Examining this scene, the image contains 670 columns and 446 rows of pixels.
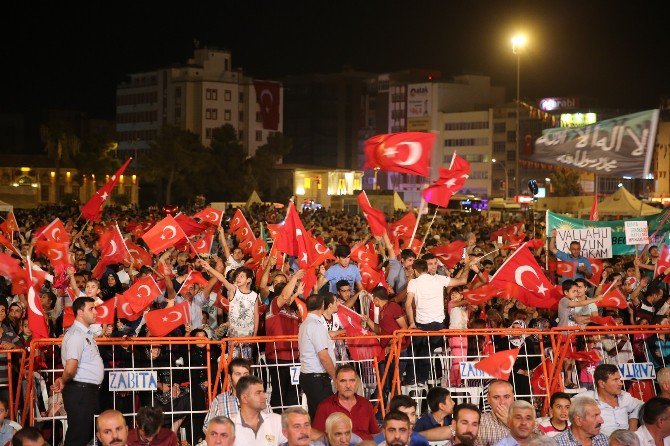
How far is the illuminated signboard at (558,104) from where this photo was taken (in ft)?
522

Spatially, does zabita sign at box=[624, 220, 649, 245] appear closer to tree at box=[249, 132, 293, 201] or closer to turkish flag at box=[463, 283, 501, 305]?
turkish flag at box=[463, 283, 501, 305]

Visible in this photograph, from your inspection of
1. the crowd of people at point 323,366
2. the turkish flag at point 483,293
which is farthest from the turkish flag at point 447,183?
the turkish flag at point 483,293

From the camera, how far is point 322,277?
1491cm

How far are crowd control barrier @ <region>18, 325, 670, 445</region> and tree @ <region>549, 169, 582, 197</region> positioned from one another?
123 m

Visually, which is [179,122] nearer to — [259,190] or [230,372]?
[259,190]

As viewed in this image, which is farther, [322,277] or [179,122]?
[179,122]

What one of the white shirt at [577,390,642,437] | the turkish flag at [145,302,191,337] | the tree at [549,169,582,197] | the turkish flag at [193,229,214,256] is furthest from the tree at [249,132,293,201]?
the white shirt at [577,390,642,437]

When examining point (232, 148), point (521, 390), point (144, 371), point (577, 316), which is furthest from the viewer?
point (232, 148)

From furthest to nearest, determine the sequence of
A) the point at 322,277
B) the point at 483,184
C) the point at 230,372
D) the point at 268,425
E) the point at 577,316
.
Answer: the point at 483,184 < the point at 322,277 < the point at 577,316 < the point at 230,372 < the point at 268,425

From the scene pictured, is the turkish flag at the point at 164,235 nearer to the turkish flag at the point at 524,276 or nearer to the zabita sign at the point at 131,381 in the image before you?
the turkish flag at the point at 524,276

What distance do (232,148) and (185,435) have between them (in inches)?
3688

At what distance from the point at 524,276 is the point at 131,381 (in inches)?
201

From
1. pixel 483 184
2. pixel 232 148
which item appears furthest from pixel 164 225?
pixel 483 184

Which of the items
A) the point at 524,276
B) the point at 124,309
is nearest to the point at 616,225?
the point at 524,276
